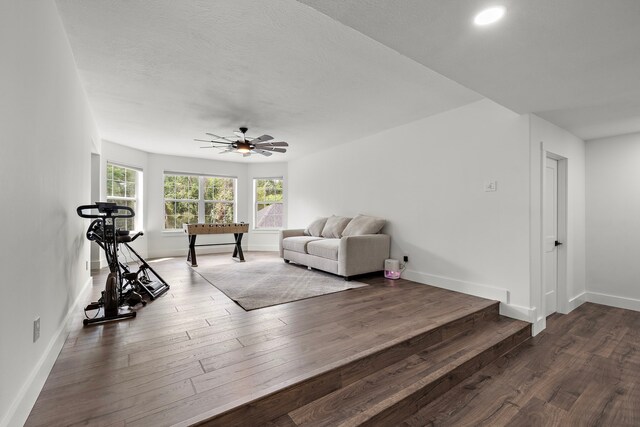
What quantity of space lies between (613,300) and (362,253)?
3326 millimetres

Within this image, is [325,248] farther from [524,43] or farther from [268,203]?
[268,203]

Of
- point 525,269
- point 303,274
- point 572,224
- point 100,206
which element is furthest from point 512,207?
point 100,206

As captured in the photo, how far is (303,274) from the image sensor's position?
4.53m

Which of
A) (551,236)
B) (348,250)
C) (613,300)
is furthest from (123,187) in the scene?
(613,300)

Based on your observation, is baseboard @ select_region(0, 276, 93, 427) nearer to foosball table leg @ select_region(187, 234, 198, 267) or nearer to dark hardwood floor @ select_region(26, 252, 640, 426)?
dark hardwood floor @ select_region(26, 252, 640, 426)

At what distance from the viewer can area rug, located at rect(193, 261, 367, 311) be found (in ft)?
10.8

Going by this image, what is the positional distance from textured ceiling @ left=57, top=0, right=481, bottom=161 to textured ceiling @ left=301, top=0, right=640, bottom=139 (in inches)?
20.4

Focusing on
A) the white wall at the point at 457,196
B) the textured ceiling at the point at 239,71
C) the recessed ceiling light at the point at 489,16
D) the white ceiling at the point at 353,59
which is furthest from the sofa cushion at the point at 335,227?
the recessed ceiling light at the point at 489,16

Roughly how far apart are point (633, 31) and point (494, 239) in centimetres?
205

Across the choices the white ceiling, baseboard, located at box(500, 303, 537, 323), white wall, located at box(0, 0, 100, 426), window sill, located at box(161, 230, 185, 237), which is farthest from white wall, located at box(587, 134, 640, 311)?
window sill, located at box(161, 230, 185, 237)

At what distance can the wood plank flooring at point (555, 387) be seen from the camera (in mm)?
1760

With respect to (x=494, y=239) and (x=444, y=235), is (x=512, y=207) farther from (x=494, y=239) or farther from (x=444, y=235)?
(x=444, y=235)

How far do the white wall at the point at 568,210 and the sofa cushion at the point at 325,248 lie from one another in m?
2.35

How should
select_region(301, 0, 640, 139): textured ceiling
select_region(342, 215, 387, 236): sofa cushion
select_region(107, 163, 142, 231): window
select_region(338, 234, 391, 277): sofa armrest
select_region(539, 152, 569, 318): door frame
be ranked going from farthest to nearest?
select_region(107, 163, 142, 231): window → select_region(342, 215, 387, 236): sofa cushion → select_region(338, 234, 391, 277): sofa armrest → select_region(539, 152, 569, 318): door frame → select_region(301, 0, 640, 139): textured ceiling
